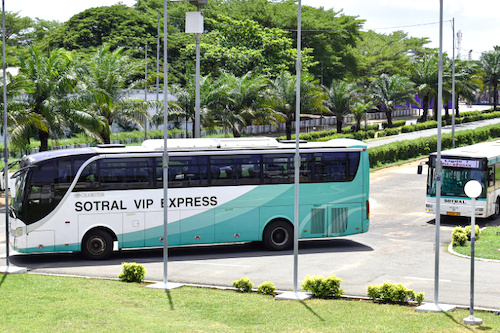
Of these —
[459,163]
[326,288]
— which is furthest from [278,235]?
[459,163]

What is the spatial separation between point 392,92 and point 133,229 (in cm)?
4846

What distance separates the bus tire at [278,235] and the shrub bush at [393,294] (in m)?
7.22

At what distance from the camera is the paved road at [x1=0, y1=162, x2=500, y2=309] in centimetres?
1830

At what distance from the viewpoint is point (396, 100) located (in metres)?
66.4

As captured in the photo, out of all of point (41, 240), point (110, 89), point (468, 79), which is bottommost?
point (41, 240)

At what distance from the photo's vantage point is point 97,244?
70.4 ft

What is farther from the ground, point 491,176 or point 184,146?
point 184,146

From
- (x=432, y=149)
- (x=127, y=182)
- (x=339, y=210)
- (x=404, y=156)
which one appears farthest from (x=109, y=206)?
(x=432, y=149)

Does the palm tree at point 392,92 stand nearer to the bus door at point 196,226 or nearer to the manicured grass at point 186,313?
the bus door at point 196,226

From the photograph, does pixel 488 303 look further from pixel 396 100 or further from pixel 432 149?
pixel 396 100

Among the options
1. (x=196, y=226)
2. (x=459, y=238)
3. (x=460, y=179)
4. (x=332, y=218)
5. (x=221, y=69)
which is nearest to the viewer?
(x=196, y=226)

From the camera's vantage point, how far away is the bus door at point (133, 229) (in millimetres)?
21625

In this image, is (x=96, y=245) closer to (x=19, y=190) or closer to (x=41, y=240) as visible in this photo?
(x=41, y=240)

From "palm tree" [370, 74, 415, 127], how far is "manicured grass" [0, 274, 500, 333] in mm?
52110
